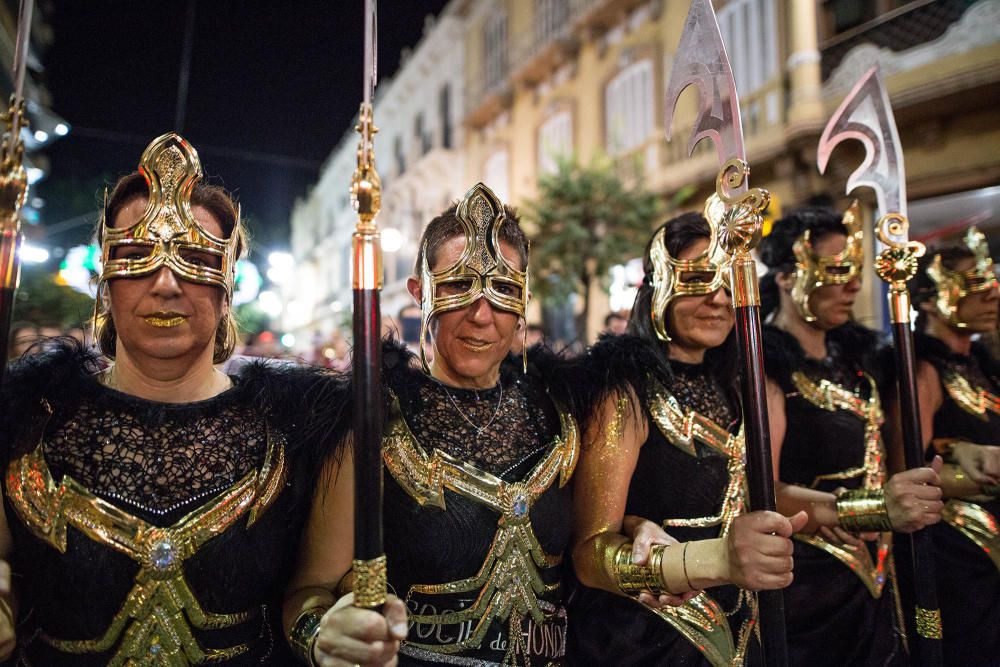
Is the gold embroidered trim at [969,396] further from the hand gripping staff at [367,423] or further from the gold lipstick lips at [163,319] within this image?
the gold lipstick lips at [163,319]

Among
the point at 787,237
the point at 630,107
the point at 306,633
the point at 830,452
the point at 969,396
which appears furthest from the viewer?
the point at 630,107

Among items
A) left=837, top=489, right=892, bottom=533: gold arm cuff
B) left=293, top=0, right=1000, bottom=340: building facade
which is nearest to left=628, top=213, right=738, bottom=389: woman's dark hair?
left=293, top=0, right=1000, bottom=340: building facade

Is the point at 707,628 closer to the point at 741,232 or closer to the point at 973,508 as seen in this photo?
the point at 741,232

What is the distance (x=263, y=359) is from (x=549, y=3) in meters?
14.7

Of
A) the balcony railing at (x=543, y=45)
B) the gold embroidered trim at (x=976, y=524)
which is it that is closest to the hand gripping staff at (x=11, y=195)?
the gold embroidered trim at (x=976, y=524)

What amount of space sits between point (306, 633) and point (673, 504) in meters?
1.19

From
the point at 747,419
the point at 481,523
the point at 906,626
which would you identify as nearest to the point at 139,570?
the point at 481,523

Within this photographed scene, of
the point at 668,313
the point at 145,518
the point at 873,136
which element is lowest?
the point at 145,518

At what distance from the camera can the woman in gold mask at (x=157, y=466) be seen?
4.79 ft

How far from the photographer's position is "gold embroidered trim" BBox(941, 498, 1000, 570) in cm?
291

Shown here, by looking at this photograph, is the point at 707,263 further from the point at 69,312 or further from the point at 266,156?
the point at 266,156

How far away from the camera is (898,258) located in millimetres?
2334

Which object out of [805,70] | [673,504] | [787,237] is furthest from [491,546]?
[805,70]

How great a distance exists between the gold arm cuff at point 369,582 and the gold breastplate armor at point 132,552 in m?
0.52
